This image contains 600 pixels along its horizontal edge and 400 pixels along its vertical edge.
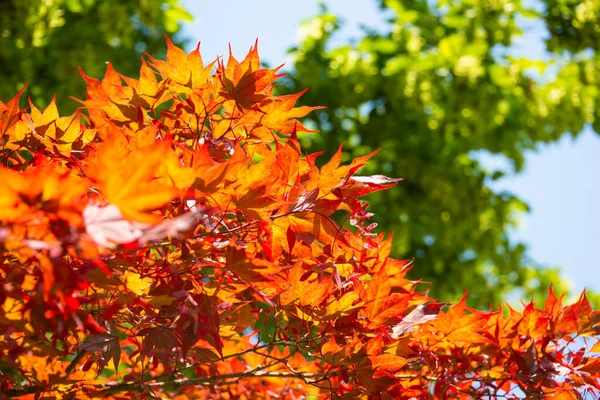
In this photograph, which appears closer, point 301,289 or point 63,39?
point 301,289

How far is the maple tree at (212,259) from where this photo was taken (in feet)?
2.15

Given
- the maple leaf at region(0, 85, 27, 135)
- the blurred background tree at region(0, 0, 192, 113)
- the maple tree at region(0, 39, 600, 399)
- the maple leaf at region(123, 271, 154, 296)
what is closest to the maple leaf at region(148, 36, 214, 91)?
the maple tree at region(0, 39, 600, 399)

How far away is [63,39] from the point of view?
5148 mm

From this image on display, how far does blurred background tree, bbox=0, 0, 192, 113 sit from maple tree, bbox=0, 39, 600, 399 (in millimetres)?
3888

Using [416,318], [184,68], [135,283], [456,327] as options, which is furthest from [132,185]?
[456,327]

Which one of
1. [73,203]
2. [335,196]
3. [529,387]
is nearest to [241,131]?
[335,196]

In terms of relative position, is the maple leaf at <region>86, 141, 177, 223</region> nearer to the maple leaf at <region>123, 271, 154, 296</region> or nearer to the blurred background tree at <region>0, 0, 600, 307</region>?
the maple leaf at <region>123, 271, 154, 296</region>

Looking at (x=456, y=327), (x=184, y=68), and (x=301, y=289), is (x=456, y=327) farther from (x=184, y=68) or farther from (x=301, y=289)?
(x=184, y=68)

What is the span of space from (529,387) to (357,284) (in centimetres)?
41

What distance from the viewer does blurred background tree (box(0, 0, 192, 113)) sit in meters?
4.77

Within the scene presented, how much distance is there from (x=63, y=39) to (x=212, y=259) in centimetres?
475

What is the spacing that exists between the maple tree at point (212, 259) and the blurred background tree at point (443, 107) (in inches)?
171

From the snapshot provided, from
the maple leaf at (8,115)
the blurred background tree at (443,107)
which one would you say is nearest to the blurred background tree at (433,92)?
the blurred background tree at (443,107)

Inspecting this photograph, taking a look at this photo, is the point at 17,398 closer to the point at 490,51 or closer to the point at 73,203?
the point at 73,203
